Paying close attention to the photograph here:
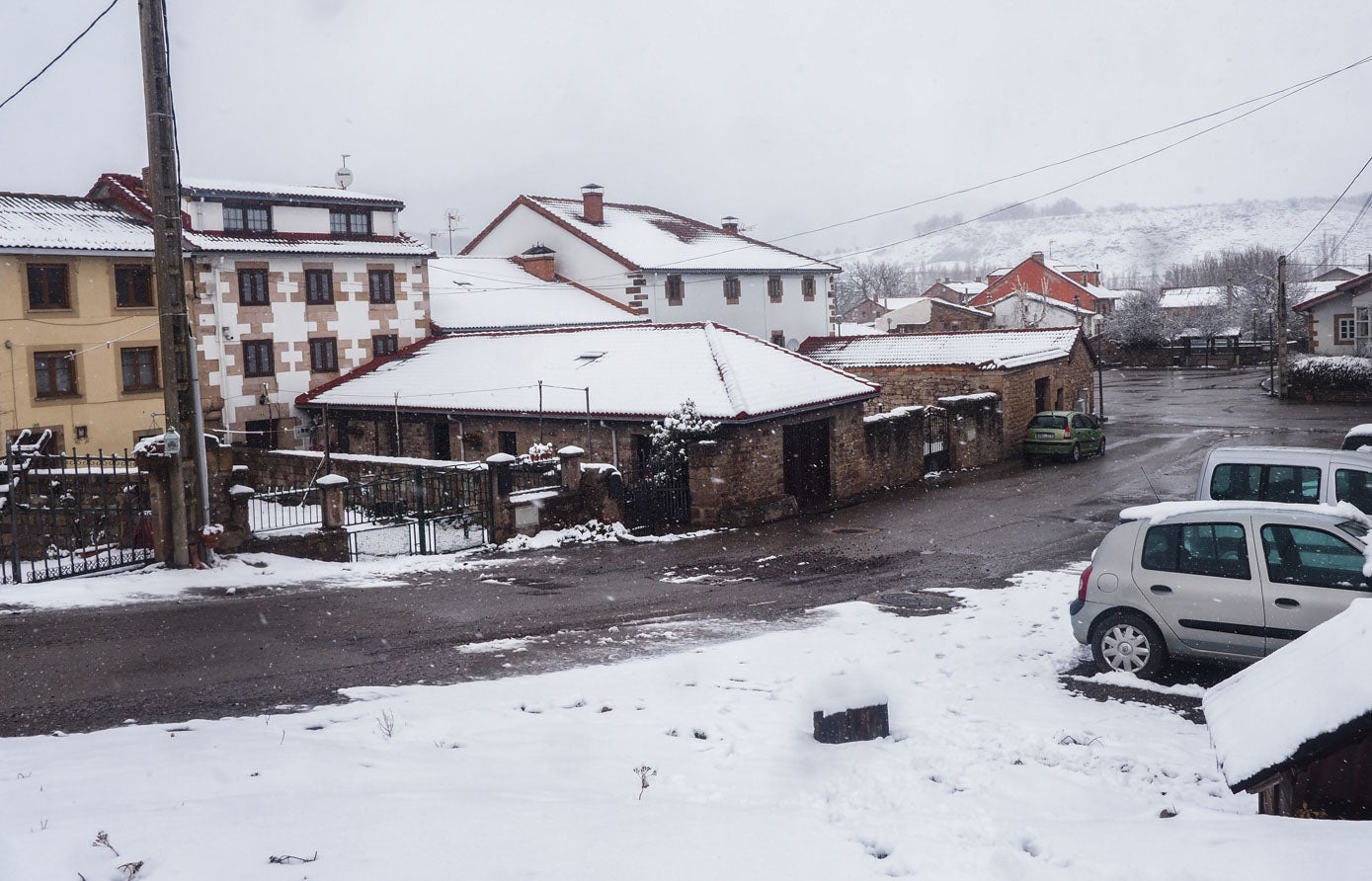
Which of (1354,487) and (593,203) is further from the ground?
(593,203)

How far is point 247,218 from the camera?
32406mm

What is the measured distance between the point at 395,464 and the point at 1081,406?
26367mm

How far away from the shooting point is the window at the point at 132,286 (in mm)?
29969

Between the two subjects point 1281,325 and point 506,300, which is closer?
point 506,300

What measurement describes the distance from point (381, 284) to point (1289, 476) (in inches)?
1136

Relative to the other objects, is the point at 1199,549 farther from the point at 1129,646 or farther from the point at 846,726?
the point at 846,726

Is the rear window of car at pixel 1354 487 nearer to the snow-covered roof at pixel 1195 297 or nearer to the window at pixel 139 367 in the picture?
the window at pixel 139 367

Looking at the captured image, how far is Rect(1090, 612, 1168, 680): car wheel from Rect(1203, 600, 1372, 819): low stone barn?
496cm

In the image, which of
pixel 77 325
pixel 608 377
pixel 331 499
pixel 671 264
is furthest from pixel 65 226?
pixel 671 264

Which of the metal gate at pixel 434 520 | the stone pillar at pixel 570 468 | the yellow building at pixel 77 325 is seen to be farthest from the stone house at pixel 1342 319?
the yellow building at pixel 77 325

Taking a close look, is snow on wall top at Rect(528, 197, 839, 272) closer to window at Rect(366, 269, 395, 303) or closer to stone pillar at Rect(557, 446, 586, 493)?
window at Rect(366, 269, 395, 303)

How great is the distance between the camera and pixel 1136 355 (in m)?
69.8

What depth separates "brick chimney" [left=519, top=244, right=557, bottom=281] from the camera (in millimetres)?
42938

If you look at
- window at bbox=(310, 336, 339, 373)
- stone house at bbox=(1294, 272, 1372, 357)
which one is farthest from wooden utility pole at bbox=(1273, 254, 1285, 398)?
window at bbox=(310, 336, 339, 373)
